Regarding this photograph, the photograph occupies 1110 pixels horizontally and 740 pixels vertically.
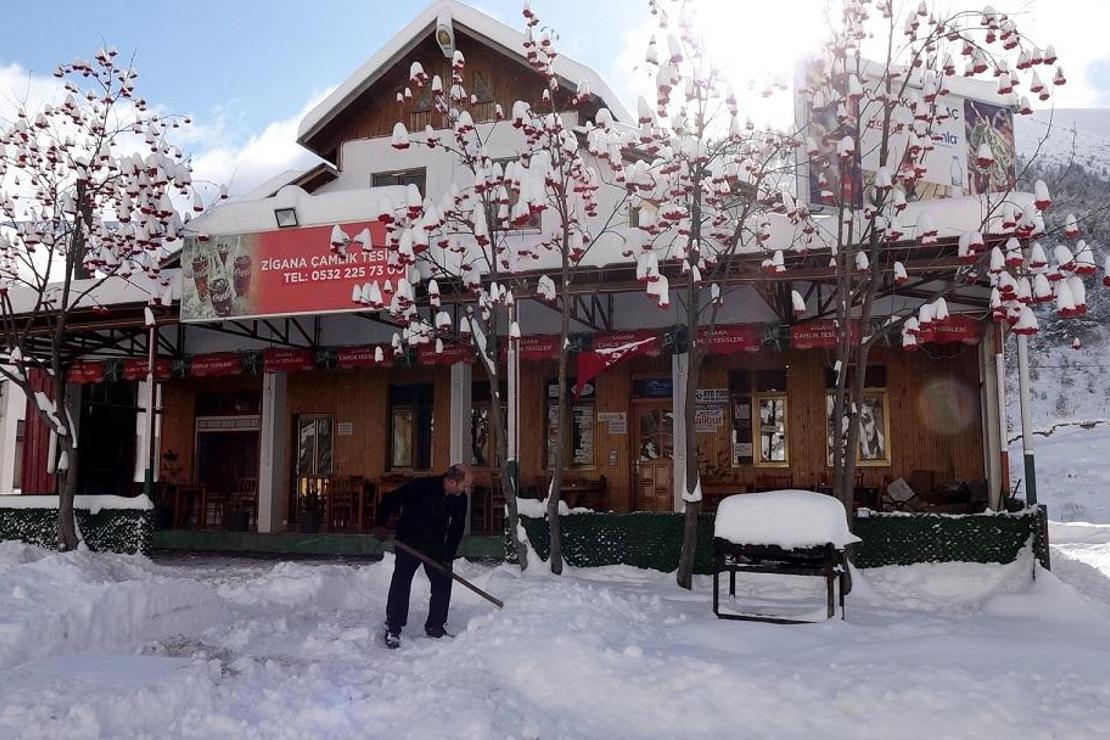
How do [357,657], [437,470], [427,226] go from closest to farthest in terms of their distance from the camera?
1. [357,657]
2. [427,226]
3. [437,470]

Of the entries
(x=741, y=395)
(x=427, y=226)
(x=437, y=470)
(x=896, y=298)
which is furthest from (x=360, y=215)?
(x=896, y=298)

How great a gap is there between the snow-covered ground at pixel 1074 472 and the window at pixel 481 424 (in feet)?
70.8

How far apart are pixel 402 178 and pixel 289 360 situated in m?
4.43

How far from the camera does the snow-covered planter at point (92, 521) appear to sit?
13469mm

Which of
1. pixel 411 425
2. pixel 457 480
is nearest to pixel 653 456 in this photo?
pixel 411 425

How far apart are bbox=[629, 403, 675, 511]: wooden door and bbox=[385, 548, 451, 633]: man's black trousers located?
27.4 feet

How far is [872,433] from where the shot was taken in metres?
15.4

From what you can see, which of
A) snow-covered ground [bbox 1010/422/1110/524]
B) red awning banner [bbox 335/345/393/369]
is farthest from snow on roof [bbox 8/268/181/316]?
snow-covered ground [bbox 1010/422/1110/524]

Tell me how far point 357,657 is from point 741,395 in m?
→ 10.3

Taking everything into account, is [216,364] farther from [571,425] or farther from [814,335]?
[814,335]

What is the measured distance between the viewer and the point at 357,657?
7.04m

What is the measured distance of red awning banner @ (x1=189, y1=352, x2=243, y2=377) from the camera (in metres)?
16.6

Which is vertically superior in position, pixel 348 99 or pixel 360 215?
pixel 348 99

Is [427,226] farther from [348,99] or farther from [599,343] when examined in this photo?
[348,99]
